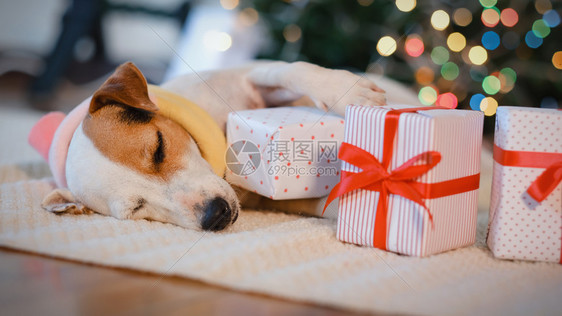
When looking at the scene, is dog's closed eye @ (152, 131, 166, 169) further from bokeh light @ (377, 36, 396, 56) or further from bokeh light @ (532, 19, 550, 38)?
bokeh light @ (532, 19, 550, 38)

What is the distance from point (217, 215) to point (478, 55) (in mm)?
1953

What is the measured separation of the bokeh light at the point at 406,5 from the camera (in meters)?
2.79

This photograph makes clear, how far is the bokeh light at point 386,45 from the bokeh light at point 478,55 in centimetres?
42

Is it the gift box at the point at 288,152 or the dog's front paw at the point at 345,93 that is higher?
the dog's front paw at the point at 345,93

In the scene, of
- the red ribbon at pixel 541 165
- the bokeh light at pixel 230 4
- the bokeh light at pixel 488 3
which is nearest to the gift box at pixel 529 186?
the red ribbon at pixel 541 165

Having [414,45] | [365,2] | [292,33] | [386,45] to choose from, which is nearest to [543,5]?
[414,45]

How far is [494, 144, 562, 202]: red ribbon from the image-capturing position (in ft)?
4.25

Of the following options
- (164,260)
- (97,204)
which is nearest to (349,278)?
(164,260)

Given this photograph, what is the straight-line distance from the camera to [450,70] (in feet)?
9.47

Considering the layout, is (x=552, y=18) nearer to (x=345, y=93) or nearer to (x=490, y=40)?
(x=490, y=40)

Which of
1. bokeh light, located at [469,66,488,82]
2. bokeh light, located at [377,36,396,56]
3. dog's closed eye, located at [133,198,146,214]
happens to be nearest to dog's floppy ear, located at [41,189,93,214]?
dog's closed eye, located at [133,198,146,214]

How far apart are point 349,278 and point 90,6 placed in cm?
374

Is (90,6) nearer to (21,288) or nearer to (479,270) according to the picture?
(21,288)

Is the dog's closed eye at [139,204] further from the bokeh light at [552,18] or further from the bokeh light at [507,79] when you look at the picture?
the bokeh light at [552,18]
